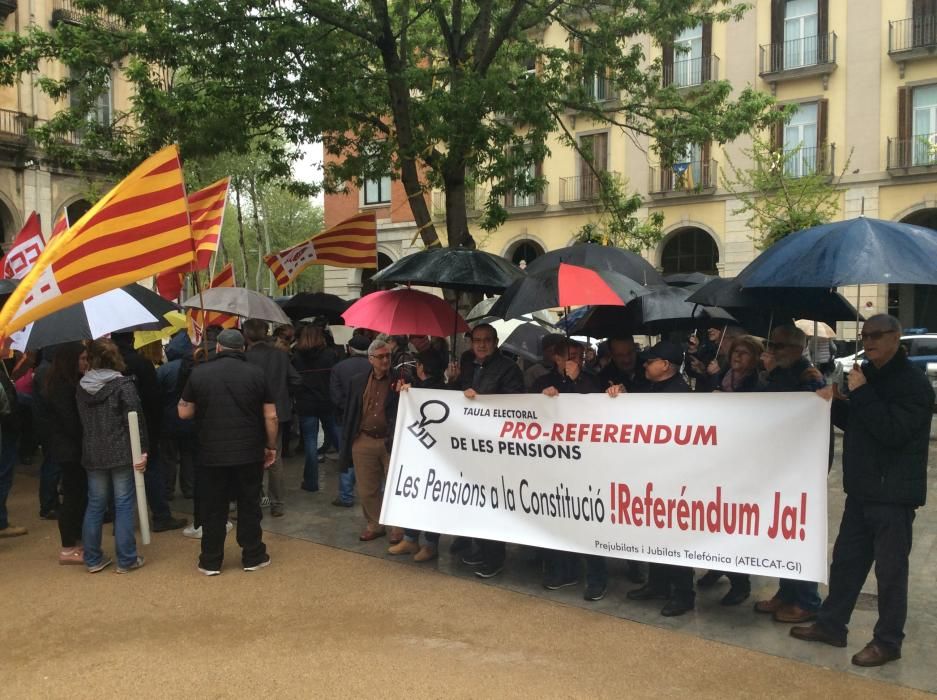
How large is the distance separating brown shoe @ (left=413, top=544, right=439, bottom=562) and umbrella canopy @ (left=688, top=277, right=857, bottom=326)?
2.71 meters

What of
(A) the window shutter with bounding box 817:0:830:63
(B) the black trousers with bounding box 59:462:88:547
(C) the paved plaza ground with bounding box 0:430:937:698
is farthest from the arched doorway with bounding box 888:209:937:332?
(B) the black trousers with bounding box 59:462:88:547

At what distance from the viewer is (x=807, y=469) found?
16.1ft

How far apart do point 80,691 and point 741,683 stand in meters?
3.35

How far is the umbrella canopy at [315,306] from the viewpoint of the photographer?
12.5 m

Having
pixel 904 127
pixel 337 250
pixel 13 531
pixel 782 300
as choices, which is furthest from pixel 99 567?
pixel 904 127

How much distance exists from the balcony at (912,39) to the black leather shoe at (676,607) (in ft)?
80.7

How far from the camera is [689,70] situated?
93.2ft

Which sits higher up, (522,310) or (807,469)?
(522,310)

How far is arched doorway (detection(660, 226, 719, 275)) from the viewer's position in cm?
2936

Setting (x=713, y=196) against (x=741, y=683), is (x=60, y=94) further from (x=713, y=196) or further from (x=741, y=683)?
(x=713, y=196)

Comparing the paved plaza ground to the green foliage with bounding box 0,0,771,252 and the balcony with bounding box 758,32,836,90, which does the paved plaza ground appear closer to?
the green foliage with bounding box 0,0,771,252

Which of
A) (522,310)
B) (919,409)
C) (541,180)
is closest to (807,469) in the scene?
(919,409)

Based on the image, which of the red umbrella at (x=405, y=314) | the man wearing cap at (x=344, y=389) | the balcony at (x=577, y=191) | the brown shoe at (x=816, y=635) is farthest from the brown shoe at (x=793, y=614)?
the balcony at (x=577, y=191)

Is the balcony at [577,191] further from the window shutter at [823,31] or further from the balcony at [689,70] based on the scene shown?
the window shutter at [823,31]
